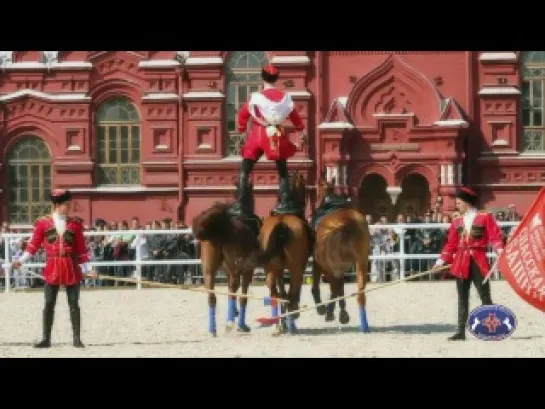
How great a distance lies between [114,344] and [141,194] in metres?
19.9

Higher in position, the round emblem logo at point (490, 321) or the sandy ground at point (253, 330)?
the round emblem logo at point (490, 321)

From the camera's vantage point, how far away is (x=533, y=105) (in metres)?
33.4

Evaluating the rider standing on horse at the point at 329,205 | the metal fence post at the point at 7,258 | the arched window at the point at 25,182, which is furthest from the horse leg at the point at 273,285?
the arched window at the point at 25,182

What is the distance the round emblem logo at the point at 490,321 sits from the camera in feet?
41.7

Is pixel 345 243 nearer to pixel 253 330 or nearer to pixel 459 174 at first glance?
pixel 253 330

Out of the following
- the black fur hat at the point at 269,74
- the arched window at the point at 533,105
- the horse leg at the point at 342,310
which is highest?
the arched window at the point at 533,105

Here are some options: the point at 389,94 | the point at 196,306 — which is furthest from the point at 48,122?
the point at 196,306

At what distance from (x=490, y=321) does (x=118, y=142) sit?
22.2m

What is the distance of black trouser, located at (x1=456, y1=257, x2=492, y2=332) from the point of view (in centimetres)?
1362

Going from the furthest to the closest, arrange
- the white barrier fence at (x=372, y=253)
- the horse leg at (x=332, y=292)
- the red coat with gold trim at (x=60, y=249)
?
the white barrier fence at (x=372, y=253)
the horse leg at (x=332, y=292)
the red coat with gold trim at (x=60, y=249)

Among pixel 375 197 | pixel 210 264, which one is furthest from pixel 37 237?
pixel 375 197

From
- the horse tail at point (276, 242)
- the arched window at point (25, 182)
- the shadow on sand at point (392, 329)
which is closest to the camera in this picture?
the horse tail at point (276, 242)

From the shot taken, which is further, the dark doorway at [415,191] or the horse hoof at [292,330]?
the dark doorway at [415,191]

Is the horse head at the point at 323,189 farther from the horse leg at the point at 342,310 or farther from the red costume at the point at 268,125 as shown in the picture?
the red costume at the point at 268,125
